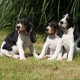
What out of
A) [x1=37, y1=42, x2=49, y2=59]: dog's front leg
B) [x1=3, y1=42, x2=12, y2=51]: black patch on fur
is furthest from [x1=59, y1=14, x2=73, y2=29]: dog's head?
[x1=3, y1=42, x2=12, y2=51]: black patch on fur

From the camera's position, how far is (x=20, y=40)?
916 centimetres

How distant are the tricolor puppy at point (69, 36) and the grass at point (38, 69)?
0.83ft

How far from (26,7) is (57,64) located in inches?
209

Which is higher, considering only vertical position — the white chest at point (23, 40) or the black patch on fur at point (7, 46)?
the white chest at point (23, 40)

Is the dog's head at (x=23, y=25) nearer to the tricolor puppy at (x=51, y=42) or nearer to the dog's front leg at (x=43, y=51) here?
the tricolor puppy at (x=51, y=42)

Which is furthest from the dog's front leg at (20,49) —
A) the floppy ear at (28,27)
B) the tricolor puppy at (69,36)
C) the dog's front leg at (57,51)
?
the tricolor puppy at (69,36)

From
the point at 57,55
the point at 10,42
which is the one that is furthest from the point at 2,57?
the point at 57,55

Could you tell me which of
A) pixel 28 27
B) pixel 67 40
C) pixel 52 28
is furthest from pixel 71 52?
pixel 28 27

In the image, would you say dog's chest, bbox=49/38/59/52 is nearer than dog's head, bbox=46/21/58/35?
No

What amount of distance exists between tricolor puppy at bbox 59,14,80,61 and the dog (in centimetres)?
85

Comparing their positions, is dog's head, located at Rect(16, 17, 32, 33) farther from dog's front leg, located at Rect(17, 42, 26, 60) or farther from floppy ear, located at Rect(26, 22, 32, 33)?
dog's front leg, located at Rect(17, 42, 26, 60)

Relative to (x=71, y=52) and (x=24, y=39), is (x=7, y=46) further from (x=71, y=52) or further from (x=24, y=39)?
(x=71, y=52)

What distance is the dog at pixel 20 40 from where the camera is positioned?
8.91 m

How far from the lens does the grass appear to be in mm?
6934
